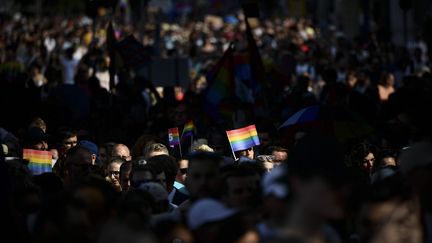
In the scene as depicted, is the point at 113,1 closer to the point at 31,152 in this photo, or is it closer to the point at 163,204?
the point at 31,152

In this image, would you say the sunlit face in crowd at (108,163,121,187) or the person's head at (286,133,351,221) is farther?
the sunlit face in crowd at (108,163,121,187)

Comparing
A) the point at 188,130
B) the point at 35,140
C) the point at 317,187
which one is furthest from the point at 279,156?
the point at 317,187

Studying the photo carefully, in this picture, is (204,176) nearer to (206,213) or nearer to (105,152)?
(206,213)

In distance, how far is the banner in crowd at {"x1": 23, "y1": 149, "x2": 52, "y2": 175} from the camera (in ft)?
41.6

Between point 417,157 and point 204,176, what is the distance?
126 centimetres

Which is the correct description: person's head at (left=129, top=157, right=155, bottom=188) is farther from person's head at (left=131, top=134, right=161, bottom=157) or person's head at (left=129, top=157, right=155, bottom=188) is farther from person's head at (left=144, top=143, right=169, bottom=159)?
person's head at (left=131, top=134, right=161, bottom=157)

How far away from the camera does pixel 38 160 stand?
12.7 metres

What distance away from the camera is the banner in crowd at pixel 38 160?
12687 millimetres

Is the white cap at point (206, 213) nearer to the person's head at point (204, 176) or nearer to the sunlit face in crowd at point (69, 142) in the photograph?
the person's head at point (204, 176)

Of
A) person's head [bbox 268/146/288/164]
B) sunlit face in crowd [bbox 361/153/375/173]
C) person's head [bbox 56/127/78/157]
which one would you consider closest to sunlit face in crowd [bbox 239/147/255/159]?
person's head [bbox 268/146/288/164]

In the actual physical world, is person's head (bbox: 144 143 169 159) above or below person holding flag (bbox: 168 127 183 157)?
above

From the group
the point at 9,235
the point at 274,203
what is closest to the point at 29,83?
the point at 9,235

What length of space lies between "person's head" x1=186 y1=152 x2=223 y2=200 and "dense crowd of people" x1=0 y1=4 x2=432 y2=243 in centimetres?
1

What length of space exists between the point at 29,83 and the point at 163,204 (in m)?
11.6
